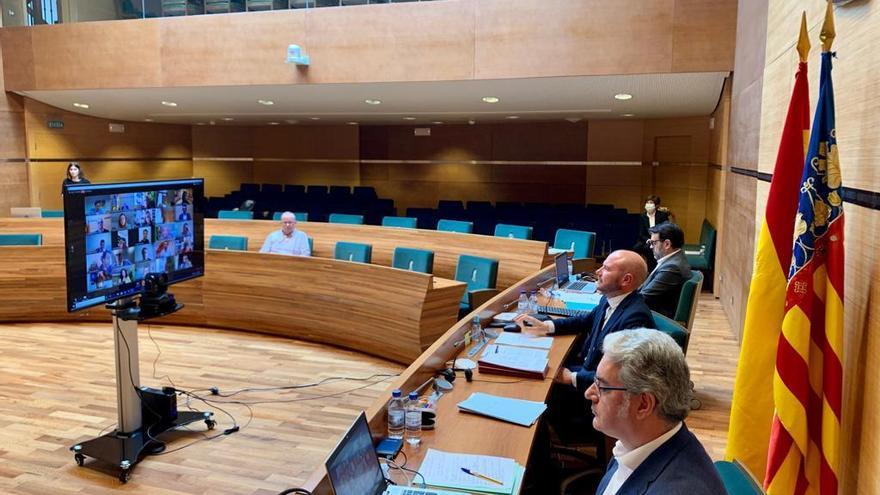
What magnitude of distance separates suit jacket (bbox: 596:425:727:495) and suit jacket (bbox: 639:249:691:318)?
10.4 ft

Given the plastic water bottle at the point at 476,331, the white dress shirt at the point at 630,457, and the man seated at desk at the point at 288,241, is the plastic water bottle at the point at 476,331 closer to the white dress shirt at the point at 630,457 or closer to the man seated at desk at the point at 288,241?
the white dress shirt at the point at 630,457

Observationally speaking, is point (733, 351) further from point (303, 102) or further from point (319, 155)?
point (319, 155)

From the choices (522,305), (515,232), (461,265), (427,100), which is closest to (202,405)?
(522,305)

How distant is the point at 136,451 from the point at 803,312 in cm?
359

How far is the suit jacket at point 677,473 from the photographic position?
1636 mm

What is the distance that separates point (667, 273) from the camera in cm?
478

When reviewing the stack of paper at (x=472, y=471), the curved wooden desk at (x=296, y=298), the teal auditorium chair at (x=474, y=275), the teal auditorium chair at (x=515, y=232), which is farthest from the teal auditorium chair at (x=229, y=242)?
the stack of paper at (x=472, y=471)

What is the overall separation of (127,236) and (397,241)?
412 cm

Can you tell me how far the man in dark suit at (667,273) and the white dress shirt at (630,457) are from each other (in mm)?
3139

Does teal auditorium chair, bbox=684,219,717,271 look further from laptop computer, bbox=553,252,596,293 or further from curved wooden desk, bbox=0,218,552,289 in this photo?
laptop computer, bbox=553,252,596,293

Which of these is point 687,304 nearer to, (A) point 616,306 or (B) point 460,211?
(A) point 616,306

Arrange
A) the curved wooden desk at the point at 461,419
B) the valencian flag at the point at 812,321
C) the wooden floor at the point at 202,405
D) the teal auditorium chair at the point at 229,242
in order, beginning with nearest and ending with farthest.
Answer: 1. the valencian flag at the point at 812,321
2. the curved wooden desk at the point at 461,419
3. the wooden floor at the point at 202,405
4. the teal auditorium chair at the point at 229,242

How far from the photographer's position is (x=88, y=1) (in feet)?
31.8

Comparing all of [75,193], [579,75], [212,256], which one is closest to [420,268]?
[212,256]
